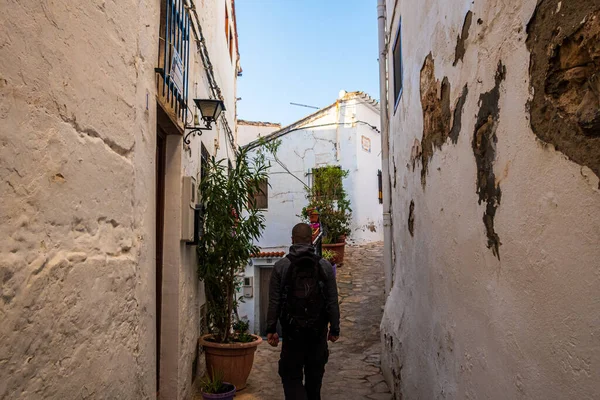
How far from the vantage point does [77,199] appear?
1.97 meters

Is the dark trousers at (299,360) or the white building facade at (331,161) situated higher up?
the white building facade at (331,161)

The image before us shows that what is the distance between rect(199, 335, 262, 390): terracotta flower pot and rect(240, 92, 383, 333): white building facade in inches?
451

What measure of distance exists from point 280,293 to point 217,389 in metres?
1.32

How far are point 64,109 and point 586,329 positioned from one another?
1.77m

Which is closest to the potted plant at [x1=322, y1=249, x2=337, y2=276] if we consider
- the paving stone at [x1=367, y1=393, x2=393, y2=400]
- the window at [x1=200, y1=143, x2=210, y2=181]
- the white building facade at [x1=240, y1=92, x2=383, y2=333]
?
the white building facade at [x1=240, y1=92, x2=383, y2=333]

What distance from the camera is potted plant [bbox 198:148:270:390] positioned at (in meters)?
4.80

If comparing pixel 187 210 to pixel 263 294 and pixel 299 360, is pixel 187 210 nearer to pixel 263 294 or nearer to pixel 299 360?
pixel 299 360

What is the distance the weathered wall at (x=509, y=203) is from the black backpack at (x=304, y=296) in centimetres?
71

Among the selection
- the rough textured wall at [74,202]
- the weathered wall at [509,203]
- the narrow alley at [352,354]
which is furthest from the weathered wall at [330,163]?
the rough textured wall at [74,202]

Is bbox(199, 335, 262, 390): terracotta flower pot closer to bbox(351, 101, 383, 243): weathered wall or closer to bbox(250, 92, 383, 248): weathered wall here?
bbox(351, 101, 383, 243): weathered wall

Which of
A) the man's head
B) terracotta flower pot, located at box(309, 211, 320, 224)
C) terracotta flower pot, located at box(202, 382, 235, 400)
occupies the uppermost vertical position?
terracotta flower pot, located at box(309, 211, 320, 224)

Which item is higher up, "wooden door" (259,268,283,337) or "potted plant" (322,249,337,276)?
"potted plant" (322,249,337,276)

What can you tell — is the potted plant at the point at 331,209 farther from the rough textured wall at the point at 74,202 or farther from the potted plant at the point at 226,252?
the rough textured wall at the point at 74,202

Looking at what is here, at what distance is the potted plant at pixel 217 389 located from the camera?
13.9 ft
